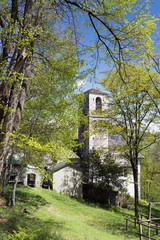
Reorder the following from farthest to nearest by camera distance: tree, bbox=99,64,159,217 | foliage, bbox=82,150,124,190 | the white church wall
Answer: the white church wall, foliage, bbox=82,150,124,190, tree, bbox=99,64,159,217

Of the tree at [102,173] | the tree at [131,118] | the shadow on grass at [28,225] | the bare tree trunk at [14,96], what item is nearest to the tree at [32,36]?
the bare tree trunk at [14,96]

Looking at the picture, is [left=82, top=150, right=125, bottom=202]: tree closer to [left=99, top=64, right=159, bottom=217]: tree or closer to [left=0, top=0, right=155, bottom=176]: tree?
[left=99, top=64, right=159, bottom=217]: tree

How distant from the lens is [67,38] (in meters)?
7.88

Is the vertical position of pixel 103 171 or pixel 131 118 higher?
pixel 131 118

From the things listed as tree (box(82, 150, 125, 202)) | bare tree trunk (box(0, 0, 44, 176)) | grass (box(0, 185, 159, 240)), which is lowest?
grass (box(0, 185, 159, 240))

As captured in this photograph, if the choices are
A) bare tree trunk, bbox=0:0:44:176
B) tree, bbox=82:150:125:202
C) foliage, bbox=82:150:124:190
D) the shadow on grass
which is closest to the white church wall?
tree, bbox=82:150:125:202

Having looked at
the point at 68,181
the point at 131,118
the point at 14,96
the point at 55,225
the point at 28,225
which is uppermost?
the point at 131,118

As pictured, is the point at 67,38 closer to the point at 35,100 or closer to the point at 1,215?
the point at 35,100

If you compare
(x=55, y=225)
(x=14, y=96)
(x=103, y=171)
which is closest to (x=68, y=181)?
(x=103, y=171)

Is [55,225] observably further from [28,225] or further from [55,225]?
[28,225]

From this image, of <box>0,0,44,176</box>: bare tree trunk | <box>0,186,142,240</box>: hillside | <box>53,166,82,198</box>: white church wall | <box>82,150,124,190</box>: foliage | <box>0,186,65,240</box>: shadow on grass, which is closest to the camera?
<box>0,0,44,176</box>: bare tree trunk

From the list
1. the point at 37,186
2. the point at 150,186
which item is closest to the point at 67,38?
the point at 37,186

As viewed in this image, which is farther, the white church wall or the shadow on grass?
the white church wall

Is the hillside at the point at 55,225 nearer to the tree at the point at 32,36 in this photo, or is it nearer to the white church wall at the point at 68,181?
the tree at the point at 32,36
